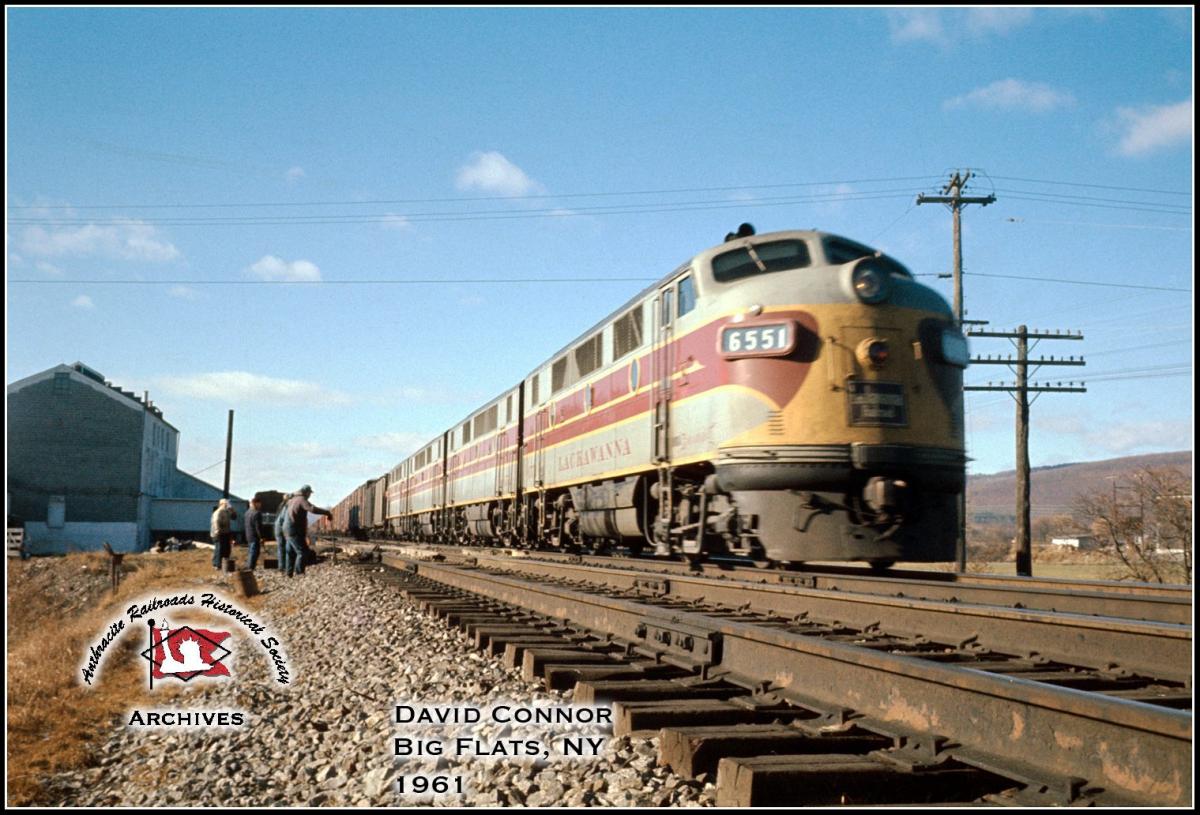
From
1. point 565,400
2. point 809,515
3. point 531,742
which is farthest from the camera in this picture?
point 565,400

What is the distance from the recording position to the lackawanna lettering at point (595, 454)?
1354 centimetres

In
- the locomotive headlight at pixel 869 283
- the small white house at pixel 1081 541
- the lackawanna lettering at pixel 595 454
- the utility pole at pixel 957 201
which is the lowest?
Result: the small white house at pixel 1081 541

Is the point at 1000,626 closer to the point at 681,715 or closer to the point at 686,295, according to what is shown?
the point at 681,715

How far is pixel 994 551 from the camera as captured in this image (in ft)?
163

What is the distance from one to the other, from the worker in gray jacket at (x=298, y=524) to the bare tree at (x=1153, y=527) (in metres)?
18.2

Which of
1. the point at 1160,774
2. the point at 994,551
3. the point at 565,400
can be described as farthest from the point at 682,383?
the point at 994,551

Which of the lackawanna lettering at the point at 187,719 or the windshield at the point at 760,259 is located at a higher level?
the windshield at the point at 760,259

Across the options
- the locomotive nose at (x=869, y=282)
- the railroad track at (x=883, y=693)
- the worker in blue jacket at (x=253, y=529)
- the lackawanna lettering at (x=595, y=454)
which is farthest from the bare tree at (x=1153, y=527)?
the worker in blue jacket at (x=253, y=529)

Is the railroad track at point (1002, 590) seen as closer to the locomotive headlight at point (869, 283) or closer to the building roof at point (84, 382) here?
the locomotive headlight at point (869, 283)

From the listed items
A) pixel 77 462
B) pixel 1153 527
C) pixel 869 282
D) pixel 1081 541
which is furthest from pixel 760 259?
pixel 1081 541

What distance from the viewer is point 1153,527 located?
24.7 m

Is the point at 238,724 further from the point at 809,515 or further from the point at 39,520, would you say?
the point at 39,520

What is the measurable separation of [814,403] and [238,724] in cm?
606
